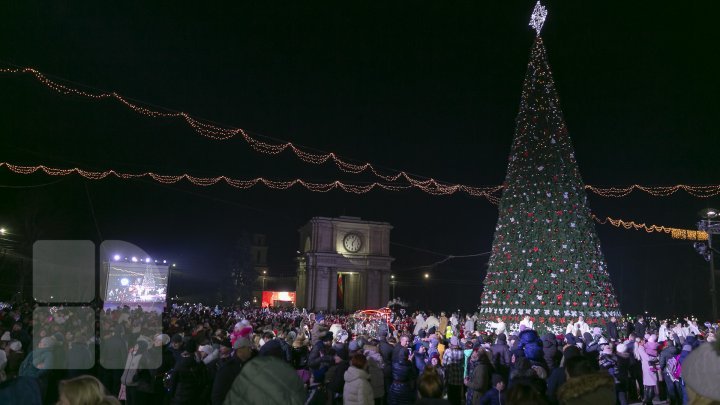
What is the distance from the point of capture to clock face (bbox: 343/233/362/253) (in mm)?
69312

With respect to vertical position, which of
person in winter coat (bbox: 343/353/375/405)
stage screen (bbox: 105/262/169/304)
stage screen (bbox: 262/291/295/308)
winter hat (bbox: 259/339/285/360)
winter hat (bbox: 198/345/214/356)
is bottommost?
stage screen (bbox: 262/291/295/308)

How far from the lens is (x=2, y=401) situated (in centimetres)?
507

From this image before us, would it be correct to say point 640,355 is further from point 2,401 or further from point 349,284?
point 349,284

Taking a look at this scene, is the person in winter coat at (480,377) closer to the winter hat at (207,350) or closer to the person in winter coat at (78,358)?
the winter hat at (207,350)

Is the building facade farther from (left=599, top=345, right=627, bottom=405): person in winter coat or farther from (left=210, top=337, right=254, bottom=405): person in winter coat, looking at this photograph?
(left=210, top=337, right=254, bottom=405): person in winter coat

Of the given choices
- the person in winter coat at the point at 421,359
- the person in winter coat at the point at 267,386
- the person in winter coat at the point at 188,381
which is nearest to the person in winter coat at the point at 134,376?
the person in winter coat at the point at 188,381

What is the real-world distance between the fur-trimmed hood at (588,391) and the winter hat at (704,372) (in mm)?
2106

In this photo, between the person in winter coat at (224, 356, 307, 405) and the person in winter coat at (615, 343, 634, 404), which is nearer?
the person in winter coat at (224, 356, 307, 405)

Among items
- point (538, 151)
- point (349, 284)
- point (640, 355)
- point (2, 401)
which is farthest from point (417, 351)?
point (349, 284)

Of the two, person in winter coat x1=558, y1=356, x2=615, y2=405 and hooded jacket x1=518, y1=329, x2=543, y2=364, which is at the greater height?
person in winter coat x1=558, y1=356, x2=615, y2=405

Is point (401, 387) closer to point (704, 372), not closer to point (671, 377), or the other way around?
point (704, 372)

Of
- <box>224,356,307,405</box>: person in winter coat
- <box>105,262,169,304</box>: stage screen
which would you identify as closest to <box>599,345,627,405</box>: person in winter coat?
<box>224,356,307,405</box>: person in winter coat

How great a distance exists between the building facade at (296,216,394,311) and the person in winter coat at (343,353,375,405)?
59.4m

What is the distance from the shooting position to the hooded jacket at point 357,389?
24.5ft
